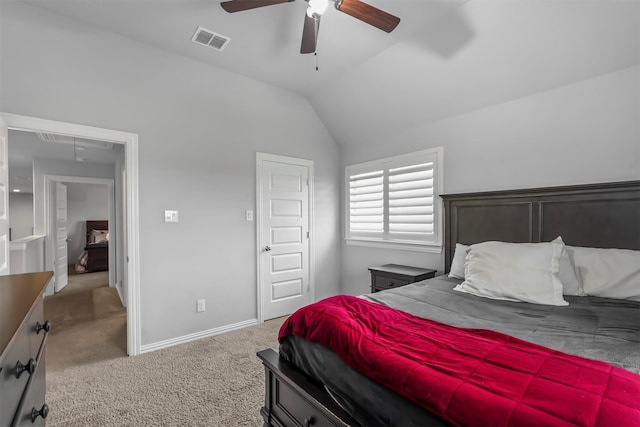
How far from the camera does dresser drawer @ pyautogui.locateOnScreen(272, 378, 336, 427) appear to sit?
136 cm

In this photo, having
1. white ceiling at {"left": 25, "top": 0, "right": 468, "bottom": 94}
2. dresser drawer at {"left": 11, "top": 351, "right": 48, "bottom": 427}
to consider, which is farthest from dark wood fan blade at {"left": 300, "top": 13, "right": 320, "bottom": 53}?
dresser drawer at {"left": 11, "top": 351, "right": 48, "bottom": 427}

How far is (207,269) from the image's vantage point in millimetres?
3250

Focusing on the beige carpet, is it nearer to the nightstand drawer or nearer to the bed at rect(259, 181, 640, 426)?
the bed at rect(259, 181, 640, 426)

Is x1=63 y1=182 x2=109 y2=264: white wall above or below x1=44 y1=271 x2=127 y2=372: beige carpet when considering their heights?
above

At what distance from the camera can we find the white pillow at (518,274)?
1.91 meters

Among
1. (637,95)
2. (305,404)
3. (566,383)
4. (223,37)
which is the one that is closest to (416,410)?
(566,383)

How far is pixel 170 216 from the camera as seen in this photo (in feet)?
9.86

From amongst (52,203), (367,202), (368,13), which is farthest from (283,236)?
(52,203)

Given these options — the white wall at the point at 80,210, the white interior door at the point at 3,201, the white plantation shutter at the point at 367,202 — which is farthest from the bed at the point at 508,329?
the white wall at the point at 80,210

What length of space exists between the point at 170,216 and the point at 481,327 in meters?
2.78

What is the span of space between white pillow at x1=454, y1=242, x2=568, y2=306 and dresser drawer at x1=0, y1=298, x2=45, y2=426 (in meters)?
2.30

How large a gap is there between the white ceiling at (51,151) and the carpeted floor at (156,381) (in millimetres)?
2586

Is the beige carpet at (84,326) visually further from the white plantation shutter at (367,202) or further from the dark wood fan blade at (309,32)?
the dark wood fan blade at (309,32)

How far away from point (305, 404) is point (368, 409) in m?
0.40
